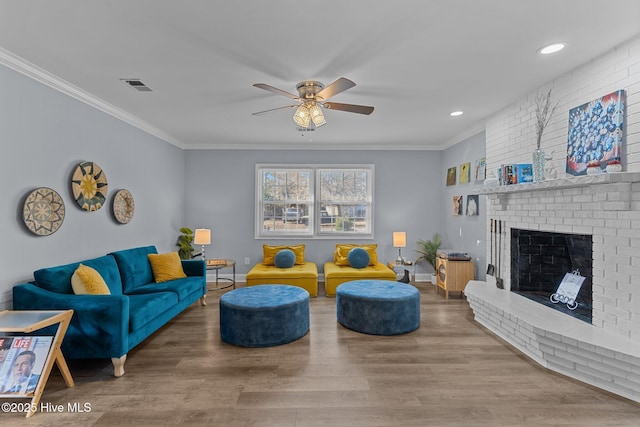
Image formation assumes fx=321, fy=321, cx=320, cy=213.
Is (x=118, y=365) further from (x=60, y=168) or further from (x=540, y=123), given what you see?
(x=540, y=123)

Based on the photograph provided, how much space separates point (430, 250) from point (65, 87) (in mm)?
5449

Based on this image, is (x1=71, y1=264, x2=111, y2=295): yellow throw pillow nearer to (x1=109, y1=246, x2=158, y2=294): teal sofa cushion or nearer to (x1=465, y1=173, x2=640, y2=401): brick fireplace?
(x1=109, y1=246, x2=158, y2=294): teal sofa cushion

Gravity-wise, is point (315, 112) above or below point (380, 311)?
above

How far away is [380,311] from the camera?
11.2 ft

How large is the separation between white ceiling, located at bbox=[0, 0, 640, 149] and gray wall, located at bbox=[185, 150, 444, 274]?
2.05 metres

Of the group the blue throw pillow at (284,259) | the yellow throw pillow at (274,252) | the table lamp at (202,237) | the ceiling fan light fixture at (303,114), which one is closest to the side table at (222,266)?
the table lamp at (202,237)

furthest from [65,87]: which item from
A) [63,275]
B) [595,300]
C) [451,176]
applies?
[451,176]

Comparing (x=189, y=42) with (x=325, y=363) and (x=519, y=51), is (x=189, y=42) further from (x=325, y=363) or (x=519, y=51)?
(x=325, y=363)

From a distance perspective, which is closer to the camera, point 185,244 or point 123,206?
point 123,206

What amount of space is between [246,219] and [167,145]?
1.81 metres

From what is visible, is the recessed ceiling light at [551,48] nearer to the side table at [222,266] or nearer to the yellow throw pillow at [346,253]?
the yellow throw pillow at [346,253]

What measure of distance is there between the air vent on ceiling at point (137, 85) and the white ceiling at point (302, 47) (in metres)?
0.08

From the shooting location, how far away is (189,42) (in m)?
2.36

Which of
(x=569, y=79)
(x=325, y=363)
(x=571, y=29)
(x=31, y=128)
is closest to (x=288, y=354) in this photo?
(x=325, y=363)
